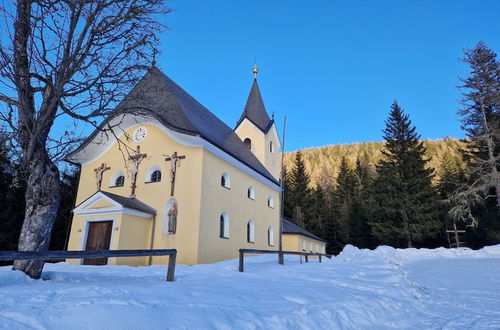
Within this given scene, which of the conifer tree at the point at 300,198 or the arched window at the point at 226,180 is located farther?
the conifer tree at the point at 300,198

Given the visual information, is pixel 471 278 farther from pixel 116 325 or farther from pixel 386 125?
pixel 386 125

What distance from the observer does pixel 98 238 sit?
14.3 metres

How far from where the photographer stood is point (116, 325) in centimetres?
329

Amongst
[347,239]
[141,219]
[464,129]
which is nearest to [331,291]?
[141,219]

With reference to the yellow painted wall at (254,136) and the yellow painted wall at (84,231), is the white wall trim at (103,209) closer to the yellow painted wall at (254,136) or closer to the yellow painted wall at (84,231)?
the yellow painted wall at (84,231)

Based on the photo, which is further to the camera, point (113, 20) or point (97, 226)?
point (97, 226)

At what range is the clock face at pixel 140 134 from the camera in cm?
1642

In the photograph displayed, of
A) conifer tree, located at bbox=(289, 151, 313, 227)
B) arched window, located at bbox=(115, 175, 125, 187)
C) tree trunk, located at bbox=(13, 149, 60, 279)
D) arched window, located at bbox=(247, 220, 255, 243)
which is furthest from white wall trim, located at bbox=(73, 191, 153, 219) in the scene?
conifer tree, located at bbox=(289, 151, 313, 227)

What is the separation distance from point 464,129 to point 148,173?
25777 millimetres

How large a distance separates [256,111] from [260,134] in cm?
318

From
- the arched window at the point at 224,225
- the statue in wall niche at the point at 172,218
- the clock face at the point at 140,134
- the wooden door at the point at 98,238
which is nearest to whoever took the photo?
the wooden door at the point at 98,238

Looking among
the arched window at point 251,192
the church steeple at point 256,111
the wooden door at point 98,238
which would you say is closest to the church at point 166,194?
the wooden door at point 98,238

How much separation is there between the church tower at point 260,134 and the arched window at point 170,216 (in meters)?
12.5

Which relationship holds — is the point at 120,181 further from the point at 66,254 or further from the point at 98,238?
the point at 66,254
